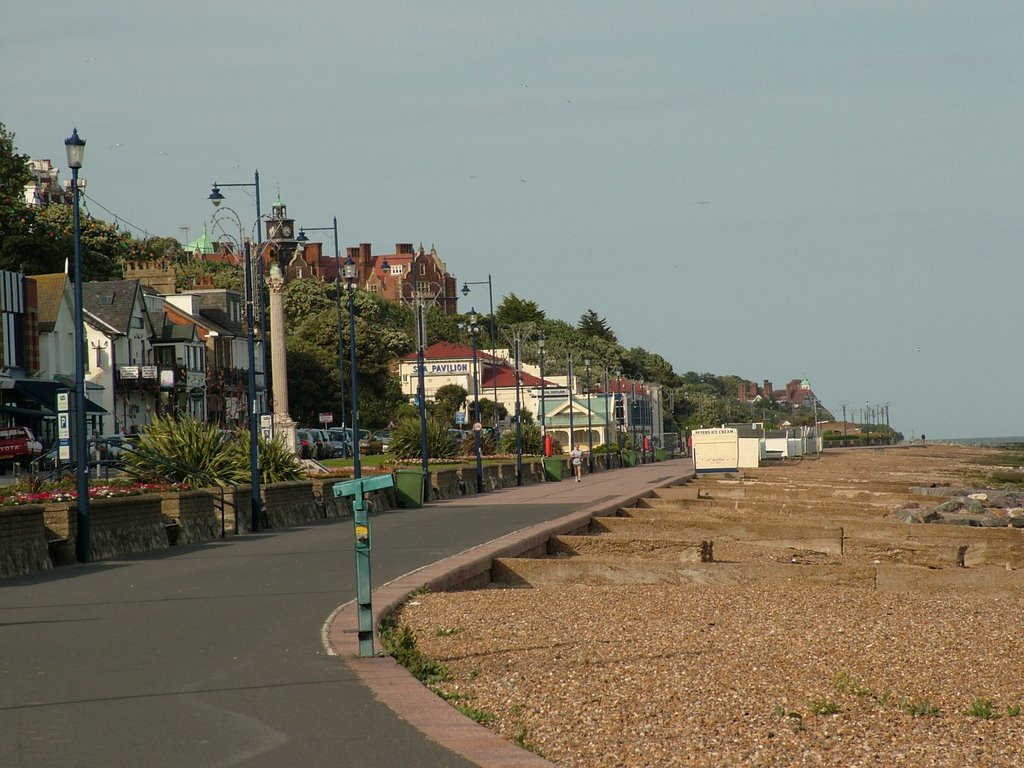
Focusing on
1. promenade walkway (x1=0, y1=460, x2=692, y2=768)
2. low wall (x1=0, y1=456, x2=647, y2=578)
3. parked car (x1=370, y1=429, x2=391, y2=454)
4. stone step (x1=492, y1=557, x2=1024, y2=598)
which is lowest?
stone step (x1=492, y1=557, x2=1024, y2=598)

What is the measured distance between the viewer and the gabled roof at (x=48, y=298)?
223 ft

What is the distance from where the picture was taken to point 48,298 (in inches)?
2704

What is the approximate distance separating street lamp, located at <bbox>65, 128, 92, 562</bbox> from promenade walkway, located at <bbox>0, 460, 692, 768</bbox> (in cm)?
93

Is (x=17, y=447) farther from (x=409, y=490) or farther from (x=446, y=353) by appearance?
(x=446, y=353)

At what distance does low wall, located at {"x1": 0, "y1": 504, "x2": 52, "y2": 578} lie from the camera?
16.9 m

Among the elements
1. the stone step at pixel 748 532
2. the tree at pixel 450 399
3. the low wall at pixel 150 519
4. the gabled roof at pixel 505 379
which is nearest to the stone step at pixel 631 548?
the stone step at pixel 748 532

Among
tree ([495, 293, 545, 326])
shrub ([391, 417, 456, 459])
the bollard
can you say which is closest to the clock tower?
shrub ([391, 417, 456, 459])

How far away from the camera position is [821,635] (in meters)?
12.6

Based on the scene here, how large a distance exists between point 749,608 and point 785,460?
272 ft

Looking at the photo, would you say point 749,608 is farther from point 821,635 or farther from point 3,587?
point 3,587

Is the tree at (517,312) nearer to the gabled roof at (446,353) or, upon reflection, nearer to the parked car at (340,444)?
the gabled roof at (446,353)

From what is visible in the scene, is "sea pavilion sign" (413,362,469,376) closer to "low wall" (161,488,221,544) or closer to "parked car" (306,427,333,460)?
"parked car" (306,427,333,460)

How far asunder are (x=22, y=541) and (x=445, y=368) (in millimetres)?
109238

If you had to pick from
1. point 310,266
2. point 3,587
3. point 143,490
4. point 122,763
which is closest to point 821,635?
point 122,763
